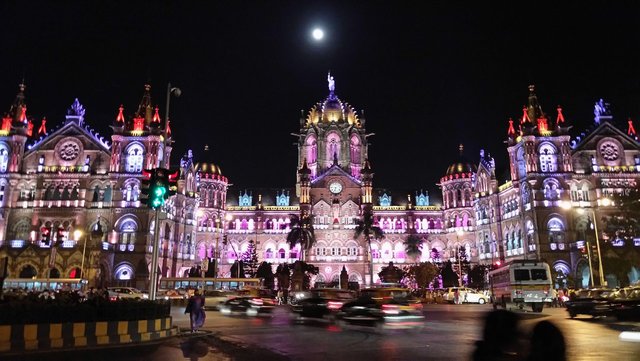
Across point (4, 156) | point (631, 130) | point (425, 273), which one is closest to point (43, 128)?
point (4, 156)

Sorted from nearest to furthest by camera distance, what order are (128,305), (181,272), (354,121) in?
(128,305) < (181,272) < (354,121)

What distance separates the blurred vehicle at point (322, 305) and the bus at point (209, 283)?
96.8ft

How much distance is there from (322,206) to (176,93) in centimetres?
6383

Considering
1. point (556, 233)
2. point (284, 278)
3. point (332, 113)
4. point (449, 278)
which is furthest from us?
point (332, 113)

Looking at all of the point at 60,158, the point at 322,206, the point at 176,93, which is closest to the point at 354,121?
the point at 322,206

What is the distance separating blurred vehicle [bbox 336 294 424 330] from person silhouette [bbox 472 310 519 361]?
1544cm

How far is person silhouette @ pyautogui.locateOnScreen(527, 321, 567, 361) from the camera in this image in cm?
523

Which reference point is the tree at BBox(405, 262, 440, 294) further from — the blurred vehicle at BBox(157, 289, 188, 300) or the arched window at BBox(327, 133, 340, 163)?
the blurred vehicle at BBox(157, 289, 188, 300)

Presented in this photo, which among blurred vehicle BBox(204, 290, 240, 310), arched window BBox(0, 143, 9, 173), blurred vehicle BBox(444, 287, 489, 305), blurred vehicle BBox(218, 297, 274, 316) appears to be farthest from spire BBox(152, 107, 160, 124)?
blurred vehicle BBox(444, 287, 489, 305)

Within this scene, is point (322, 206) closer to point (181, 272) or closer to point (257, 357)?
point (181, 272)

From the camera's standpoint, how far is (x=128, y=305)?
17.9 meters

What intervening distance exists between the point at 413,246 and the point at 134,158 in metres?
47.8

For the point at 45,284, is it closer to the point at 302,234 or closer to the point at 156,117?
the point at 156,117

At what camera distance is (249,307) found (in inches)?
1329
